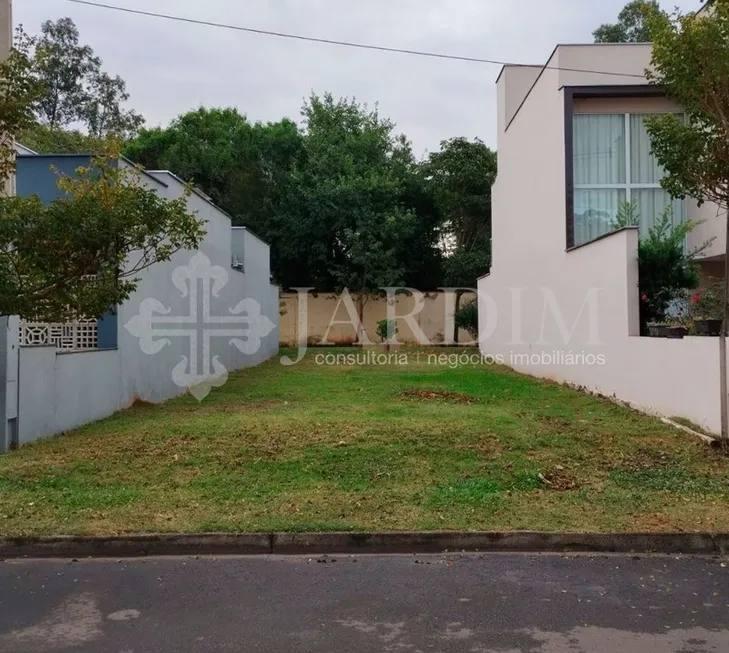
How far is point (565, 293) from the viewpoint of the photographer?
13.6 metres

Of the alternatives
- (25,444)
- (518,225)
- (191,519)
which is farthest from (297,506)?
(518,225)

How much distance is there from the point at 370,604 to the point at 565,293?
10.6 m

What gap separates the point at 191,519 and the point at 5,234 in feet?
8.84

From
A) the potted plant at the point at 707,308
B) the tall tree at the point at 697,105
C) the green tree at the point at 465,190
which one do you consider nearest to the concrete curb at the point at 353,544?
the tall tree at the point at 697,105

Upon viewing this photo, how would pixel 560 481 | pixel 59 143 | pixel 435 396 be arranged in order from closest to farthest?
1. pixel 560 481
2. pixel 435 396
3. pixel 59 143

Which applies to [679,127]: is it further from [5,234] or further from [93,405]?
[93,405]

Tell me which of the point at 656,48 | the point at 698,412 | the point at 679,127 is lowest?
the point at 698,412

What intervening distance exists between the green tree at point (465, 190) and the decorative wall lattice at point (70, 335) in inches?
691

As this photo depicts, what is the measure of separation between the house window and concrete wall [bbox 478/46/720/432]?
1.73 ft

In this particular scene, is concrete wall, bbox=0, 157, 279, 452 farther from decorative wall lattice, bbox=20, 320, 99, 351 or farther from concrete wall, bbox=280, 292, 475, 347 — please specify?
concrete wall, bbox=280, 292, 475, 347

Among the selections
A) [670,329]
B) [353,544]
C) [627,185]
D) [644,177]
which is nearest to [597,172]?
[627,185]

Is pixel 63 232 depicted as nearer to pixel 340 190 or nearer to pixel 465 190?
pixel 340 190

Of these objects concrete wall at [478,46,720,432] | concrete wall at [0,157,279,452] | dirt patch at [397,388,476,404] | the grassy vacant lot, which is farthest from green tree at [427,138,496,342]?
the grassy vacant lot

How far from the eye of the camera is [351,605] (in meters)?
4.09
